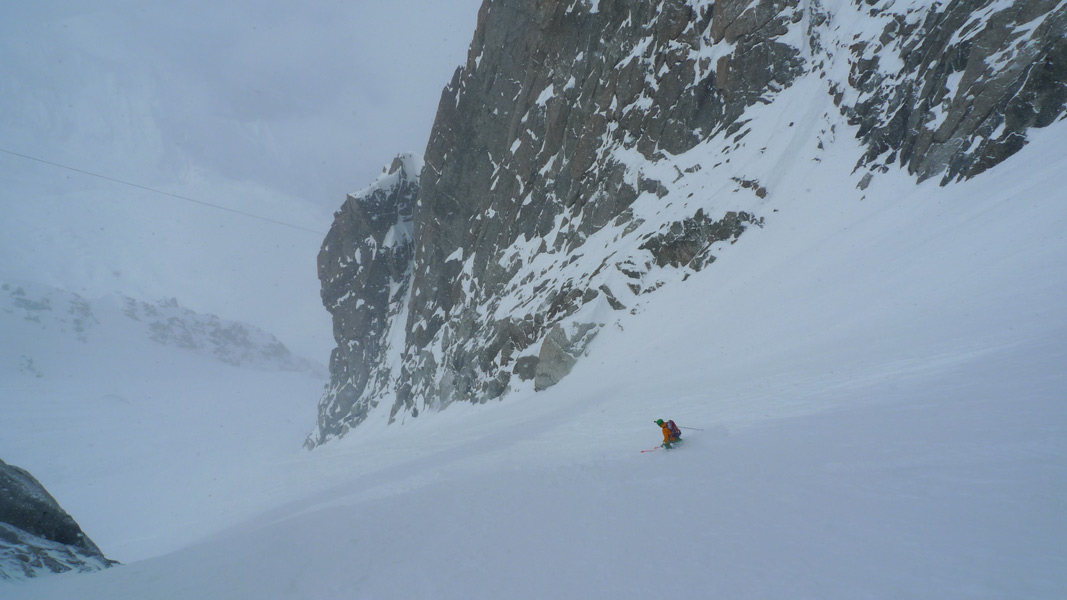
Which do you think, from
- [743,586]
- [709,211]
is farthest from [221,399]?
[743,586]

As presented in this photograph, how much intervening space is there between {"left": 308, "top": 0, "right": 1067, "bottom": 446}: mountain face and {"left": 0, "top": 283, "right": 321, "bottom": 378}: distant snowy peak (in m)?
117

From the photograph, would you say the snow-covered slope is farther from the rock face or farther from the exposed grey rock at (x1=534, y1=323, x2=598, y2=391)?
the exposed grey rock at (x1=534, y1=323, x2=598, y2=391)

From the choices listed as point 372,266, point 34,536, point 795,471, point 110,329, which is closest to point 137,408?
point 372,266

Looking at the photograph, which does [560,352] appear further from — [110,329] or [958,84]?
[110,329]

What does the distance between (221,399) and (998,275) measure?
446 feet

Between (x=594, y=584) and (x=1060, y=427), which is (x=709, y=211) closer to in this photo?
(x=1060, y=427)

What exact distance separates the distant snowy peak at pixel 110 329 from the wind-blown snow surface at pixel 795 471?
445 ft

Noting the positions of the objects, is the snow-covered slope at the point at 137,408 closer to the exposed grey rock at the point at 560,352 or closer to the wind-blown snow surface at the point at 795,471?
the wind-blown snow surface at the point at 795,471

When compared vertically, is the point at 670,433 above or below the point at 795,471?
above

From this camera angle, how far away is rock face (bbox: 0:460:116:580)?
6.59 m

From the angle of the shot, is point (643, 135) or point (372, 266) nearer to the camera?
point (643, 135)

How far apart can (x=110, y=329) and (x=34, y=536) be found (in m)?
185

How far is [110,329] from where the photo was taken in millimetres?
143625

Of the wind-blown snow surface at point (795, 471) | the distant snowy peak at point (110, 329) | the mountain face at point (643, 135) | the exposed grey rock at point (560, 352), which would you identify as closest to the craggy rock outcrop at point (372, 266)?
the mountain face at point (643, 135)
